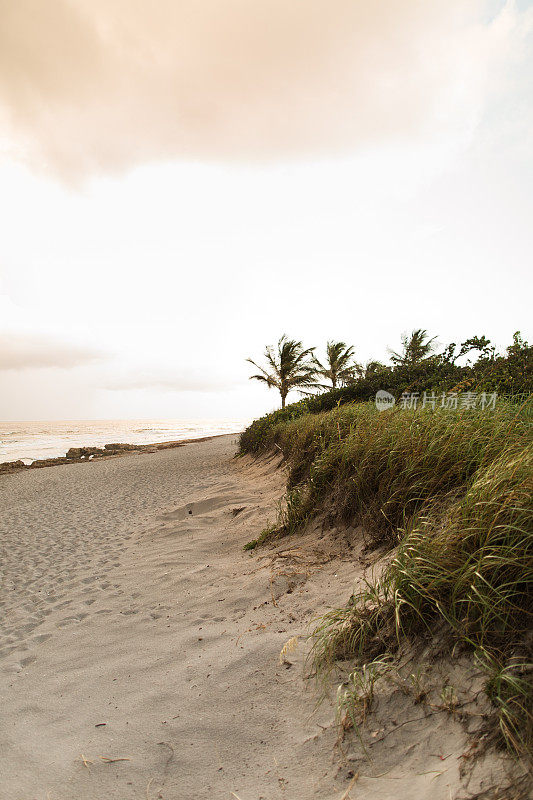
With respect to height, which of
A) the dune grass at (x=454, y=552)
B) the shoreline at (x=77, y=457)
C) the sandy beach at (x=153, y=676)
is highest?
the dune grass at (x=454, y=552)

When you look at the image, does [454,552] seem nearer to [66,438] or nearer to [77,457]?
[77,457]

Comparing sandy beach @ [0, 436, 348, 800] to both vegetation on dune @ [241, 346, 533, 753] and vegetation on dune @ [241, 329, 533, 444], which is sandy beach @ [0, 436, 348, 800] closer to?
vegetation on dune @ [241, 346, 533, 753]

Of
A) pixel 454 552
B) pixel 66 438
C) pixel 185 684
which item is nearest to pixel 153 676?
pixel 185 684

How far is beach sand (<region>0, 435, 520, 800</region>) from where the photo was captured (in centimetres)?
167

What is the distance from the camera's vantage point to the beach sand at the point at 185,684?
5.49 feet

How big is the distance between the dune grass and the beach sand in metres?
0.26

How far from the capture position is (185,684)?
7.72ft

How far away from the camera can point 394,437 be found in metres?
3.87

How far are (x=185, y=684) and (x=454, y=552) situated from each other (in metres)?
1.64

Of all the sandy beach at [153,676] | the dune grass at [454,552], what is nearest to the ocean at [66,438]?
the sandy beach at [153,676]

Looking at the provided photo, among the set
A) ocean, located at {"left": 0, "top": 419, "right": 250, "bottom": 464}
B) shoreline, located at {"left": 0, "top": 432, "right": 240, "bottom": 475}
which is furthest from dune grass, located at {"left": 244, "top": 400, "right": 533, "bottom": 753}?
ocean, located at {"left": 0, "top": 419, "right": 250, "bottom": 464}

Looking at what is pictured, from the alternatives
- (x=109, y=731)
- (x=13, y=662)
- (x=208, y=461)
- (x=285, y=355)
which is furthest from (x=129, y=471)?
(x=285, y=355)

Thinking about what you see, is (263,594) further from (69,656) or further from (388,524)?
(69,656)

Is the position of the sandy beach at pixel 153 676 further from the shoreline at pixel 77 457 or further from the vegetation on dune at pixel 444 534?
the shoreline at pixel 77 457
